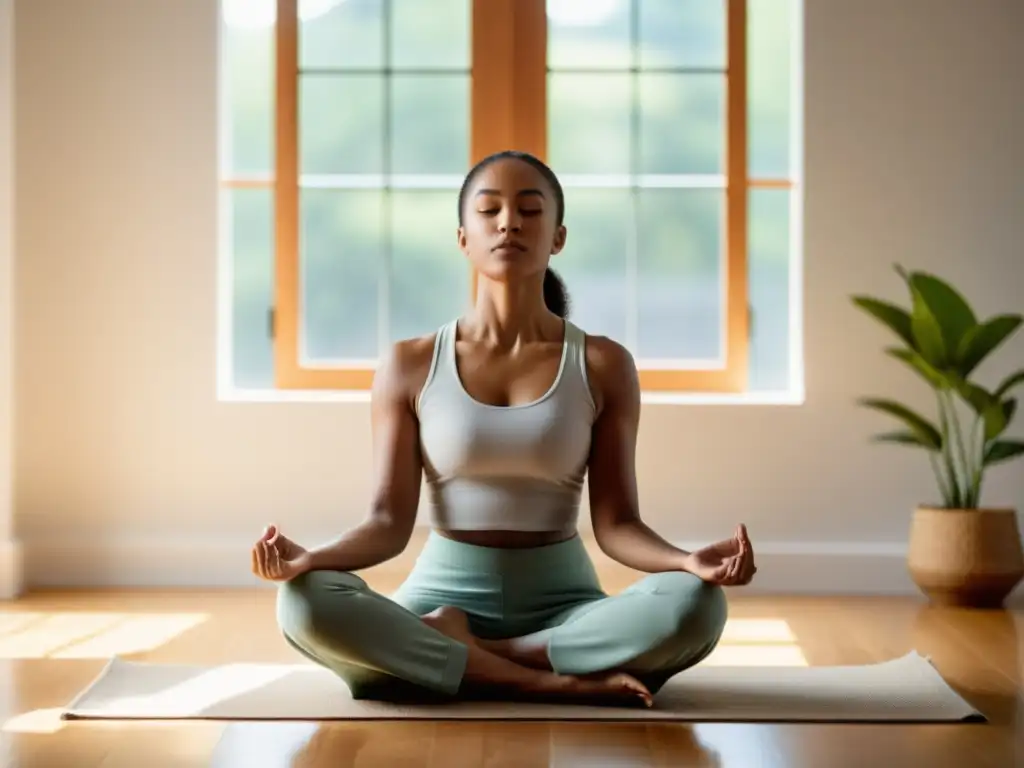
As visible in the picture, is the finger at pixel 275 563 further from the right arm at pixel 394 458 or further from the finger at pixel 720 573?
the finger at pixel 720 573

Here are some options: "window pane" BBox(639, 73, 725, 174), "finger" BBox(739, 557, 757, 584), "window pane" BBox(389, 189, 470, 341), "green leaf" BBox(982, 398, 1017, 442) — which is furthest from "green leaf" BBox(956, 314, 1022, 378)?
"finger" BBox(739, 557, 757, 584)

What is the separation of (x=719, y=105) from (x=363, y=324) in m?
1.35

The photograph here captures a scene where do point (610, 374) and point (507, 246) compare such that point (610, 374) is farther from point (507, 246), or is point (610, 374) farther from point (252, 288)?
point (252, 288)

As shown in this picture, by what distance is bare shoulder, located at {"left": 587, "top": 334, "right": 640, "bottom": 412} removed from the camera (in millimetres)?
2768

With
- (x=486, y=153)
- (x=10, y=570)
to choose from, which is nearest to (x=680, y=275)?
(x=486, y=153)

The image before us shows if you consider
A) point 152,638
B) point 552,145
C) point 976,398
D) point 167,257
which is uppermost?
point 552,145

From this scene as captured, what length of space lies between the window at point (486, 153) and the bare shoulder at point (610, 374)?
194 cm

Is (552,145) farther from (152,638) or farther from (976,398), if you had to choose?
(152,638)

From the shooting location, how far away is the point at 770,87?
4762mm

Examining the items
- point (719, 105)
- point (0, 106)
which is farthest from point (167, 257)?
point (719, 105)

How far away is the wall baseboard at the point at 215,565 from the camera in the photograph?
175 inches

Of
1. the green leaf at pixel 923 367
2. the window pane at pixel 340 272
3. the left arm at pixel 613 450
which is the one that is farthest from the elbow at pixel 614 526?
the window pane at pixel 340 272

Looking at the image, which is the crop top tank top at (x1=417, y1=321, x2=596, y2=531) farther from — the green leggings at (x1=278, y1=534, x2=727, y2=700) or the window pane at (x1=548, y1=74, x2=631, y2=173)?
the window pane at (x1=548, y1=74, x2=631, y2=173)

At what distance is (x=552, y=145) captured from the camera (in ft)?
15.6
